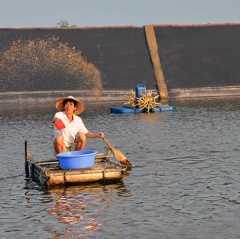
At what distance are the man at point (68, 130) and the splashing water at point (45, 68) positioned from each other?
34.1m

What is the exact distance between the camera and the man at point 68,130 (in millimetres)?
17734

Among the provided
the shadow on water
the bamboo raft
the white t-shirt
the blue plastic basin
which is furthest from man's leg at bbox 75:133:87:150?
the shadow on water

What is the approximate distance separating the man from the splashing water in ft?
112

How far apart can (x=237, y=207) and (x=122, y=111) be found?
Answer: 23779 millimetres

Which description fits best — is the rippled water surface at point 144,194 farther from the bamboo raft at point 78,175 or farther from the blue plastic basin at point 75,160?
the blue plastic basin at point 75,160

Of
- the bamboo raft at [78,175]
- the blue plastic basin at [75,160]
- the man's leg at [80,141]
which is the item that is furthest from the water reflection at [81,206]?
the man's leg at [80,141]

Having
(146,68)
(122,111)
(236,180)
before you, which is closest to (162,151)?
(236,180)

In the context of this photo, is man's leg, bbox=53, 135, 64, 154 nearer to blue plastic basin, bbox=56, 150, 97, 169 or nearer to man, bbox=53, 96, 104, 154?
man, bbox=53, 96, 104, 154

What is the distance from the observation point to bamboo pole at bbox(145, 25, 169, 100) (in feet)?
172

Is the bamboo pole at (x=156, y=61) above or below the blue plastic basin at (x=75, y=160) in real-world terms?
above

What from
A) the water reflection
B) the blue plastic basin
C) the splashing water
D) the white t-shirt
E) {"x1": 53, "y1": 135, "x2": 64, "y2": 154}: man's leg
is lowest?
the water reflection

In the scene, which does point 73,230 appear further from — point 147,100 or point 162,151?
point 147,100

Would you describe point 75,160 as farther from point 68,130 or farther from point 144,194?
point 144,194

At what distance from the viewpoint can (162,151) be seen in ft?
74.6
